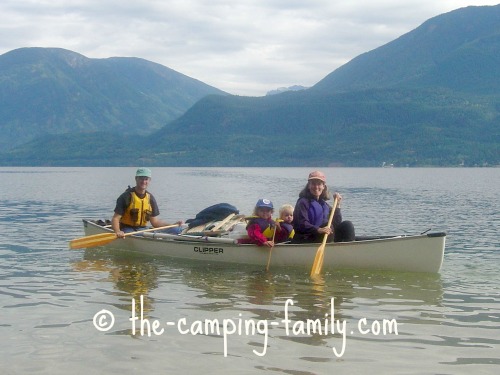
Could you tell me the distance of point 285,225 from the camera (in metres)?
15.9

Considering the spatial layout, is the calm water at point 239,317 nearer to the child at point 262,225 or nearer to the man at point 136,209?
the child at point 262,225

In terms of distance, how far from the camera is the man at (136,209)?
17.1 metres

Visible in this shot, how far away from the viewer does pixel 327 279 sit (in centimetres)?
1438

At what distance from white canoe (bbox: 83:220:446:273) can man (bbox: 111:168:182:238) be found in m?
1.07

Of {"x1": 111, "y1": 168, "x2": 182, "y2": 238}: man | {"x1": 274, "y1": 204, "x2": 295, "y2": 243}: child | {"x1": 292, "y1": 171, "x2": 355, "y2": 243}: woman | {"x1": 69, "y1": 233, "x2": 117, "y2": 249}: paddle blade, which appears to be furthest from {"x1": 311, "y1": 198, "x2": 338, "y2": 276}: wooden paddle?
{"x1": 69, "y1": 233, "x2": 117, "y2": 249}: paddle blade

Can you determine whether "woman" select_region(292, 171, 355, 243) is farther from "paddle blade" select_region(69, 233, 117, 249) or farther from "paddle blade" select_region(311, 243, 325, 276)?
"paddle blade" select_region(69, 233, 117, 249)

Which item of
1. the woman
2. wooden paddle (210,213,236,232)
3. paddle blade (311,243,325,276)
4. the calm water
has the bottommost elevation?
the calm water

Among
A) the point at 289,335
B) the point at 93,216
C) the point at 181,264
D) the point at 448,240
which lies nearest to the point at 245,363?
the point at 289,335

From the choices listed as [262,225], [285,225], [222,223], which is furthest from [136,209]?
[285,225]

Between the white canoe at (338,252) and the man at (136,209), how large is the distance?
107 cm

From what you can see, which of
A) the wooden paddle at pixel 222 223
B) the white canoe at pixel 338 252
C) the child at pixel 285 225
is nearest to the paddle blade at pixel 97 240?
the white canoe at pixel 338 252

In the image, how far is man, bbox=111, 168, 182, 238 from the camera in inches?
674

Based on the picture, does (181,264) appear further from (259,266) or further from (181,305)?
(181,305)

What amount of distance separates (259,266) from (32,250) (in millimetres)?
7801
